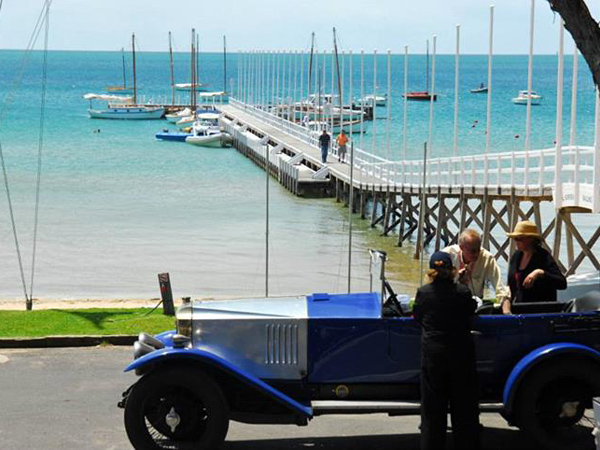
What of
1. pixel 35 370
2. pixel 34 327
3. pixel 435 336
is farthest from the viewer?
pixel 34 327

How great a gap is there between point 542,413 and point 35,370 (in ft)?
17.7

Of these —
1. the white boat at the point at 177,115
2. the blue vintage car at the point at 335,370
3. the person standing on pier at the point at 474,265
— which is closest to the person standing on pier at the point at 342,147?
the person standing on pier at the point at 474,265

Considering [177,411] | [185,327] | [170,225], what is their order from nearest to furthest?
[177,411] < [185,327] < [170,225]

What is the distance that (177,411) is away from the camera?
938 cm

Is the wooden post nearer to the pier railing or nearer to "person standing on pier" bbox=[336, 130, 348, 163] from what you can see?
the pier railing

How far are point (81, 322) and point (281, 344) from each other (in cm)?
582

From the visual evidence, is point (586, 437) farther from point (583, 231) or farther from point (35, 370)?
point (583, 231)

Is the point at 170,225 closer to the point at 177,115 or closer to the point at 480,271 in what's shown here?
the point at 480,271

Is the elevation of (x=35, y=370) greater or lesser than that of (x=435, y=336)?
lesser

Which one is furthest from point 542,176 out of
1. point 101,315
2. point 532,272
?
point 532,272

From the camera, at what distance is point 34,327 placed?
14.3 m

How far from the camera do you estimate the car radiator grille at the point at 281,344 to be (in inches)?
373

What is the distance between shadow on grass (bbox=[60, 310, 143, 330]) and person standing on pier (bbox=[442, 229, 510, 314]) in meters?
5.48

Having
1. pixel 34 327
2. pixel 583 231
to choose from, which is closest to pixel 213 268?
pixel 583 231
